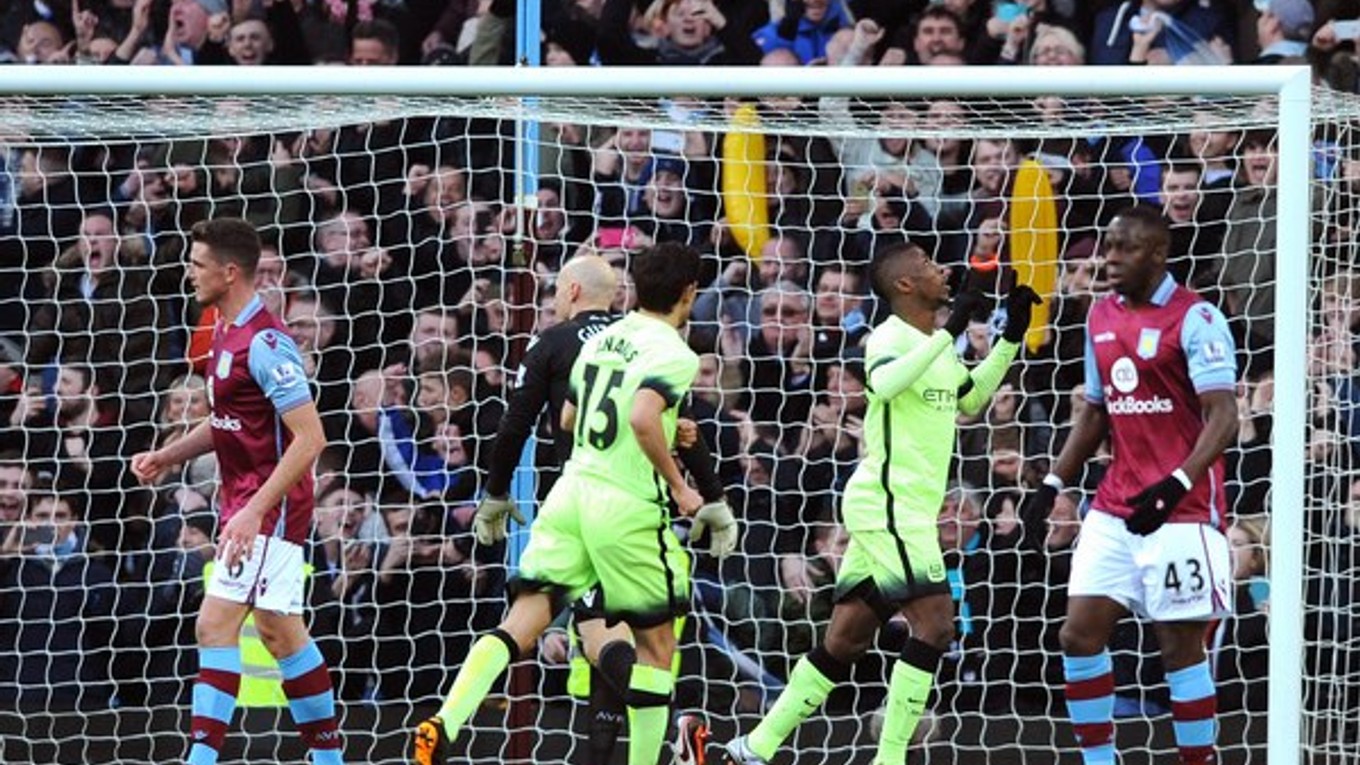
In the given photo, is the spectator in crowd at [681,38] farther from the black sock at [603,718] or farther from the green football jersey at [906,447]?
the black sock at [603,718]

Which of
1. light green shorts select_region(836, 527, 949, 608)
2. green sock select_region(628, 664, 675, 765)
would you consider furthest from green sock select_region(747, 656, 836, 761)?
green sock select_region(628, 664, 675, 765)

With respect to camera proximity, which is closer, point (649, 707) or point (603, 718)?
point (649, 707)

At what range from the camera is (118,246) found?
453 inches

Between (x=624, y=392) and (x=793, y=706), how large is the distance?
1436mm

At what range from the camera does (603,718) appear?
932 centimetres

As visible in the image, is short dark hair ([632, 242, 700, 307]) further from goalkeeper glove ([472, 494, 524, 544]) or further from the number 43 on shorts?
the number 43 on shorts

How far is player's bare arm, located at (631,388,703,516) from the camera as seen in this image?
8.74 metres

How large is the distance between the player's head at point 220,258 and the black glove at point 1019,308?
2.59 m

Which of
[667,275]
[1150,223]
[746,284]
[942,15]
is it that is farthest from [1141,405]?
[942,15]

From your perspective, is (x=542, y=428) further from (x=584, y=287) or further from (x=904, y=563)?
(x=904, y=563)

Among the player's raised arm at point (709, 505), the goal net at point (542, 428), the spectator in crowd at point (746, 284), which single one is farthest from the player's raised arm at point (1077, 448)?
the spectator in crowd at point (746, 284)

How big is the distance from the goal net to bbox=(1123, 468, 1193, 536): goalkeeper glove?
197 cm

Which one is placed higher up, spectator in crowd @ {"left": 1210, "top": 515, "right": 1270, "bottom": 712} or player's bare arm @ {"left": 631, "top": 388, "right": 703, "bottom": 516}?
player's bare arm @ {"left": 631, "top": 388, "right": 703, "bottom": 516}

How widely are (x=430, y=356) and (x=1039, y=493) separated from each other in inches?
120
